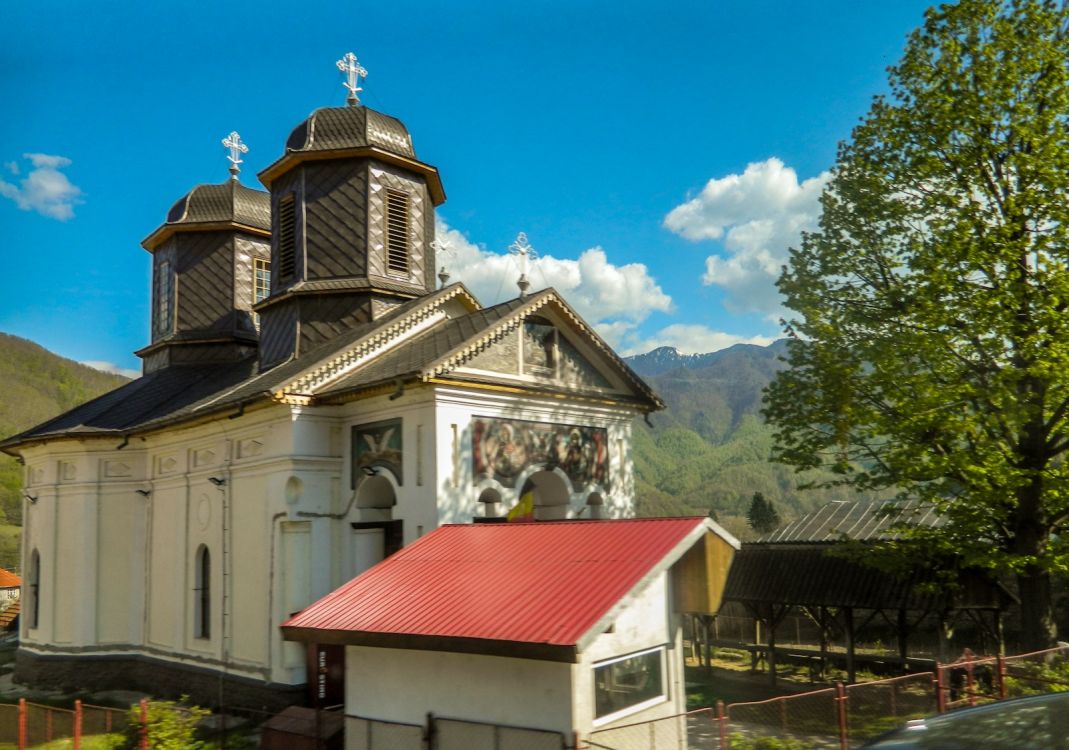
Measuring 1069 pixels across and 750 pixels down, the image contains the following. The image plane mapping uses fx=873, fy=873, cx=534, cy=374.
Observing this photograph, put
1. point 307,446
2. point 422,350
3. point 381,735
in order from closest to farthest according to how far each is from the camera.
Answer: point 381,735 → point 307,446 → point 422,350

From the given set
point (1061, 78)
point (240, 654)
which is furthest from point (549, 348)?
point (1061, 78)

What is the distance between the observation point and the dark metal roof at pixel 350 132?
71.5 ft

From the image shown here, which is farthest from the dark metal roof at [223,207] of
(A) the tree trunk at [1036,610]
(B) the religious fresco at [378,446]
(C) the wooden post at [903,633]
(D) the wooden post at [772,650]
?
(A) the tree trunk at [1036,610]

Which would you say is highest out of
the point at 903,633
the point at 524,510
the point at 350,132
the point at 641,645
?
the point at 350,132

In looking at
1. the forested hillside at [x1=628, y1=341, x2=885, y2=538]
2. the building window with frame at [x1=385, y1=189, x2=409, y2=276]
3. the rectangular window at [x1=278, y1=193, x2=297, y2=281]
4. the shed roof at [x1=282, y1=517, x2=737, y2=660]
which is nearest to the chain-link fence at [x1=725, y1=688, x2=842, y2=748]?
the shed roof at [x1=282, y1=517, x2=737, y2=660]

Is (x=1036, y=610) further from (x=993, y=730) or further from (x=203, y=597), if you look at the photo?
(x=203, y=597)

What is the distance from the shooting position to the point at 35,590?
76.9ft

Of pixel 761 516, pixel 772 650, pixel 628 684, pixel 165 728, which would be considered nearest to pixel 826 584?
pixel 772 650

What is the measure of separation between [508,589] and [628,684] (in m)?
1.96

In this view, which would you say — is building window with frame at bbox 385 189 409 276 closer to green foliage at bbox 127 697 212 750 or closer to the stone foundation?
the stone foundation

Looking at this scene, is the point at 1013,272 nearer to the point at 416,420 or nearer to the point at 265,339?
the point at 416,420

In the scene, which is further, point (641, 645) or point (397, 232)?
point (397, 232)

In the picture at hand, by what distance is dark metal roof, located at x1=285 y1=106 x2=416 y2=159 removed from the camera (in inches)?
858

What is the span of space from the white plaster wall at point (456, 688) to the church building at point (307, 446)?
Result: 400 cm
